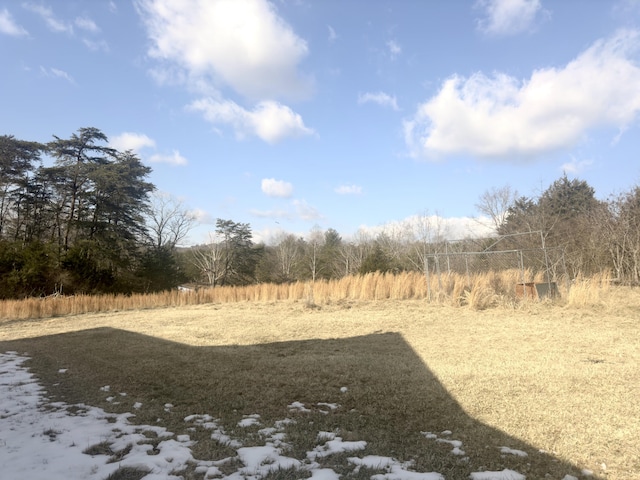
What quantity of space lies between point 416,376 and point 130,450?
335 cm

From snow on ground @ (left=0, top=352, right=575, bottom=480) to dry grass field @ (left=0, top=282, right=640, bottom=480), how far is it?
12cm

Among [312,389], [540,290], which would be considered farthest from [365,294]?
[312,389]

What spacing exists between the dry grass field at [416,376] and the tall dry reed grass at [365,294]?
48 cm

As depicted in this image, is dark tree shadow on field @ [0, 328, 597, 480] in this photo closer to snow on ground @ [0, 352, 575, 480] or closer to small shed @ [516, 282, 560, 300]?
snow on ground @ [0, 352, 575, 480]

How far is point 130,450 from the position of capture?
2771 millimetres

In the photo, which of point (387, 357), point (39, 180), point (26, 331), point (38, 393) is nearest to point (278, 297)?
point (26, 331)

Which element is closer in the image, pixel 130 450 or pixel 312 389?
pixel 130 450

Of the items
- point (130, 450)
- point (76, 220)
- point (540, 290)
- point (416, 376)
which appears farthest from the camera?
point (76, 220)

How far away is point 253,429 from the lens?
3.22m

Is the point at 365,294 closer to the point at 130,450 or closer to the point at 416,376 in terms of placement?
the point at 416,376

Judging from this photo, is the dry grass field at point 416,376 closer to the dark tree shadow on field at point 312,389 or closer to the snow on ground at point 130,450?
the dark tree shadow on field at point 312,389

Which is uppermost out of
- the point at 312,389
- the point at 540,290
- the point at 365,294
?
the point at 540,290

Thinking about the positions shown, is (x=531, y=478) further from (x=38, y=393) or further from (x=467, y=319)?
(x=467, y=319)

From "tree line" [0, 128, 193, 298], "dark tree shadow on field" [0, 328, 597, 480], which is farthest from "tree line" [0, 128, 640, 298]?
"dark tree shadow on field" [0, 328, 597, 480]
